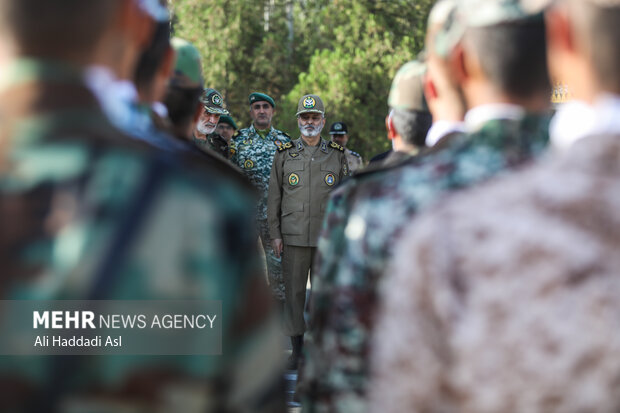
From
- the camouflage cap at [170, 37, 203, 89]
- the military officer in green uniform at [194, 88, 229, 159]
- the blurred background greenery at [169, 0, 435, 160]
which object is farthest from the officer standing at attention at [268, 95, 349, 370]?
the blurred background greenery at [169, 0, 435, 160]

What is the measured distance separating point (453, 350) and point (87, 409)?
60 centimetres

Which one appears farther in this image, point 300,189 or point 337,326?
point 300,189

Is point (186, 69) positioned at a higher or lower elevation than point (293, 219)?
lower

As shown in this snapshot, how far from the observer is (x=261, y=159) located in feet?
23.9

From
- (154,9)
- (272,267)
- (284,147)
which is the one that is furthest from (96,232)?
(272,267)

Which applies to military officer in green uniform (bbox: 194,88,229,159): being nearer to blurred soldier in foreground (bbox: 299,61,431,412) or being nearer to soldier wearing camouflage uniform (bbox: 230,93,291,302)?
soldier wearing camouflage uniform (bbox: 230,93,291,302)

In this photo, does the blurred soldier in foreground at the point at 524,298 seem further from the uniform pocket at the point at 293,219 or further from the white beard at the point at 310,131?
the white beard at the point at 310,131

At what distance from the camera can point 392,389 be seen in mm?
1411

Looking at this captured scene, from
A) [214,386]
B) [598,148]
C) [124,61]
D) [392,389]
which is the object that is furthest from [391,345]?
[124,61]

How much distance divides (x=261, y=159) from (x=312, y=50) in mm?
16119

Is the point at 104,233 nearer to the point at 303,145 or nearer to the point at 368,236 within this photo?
the point at 368,236

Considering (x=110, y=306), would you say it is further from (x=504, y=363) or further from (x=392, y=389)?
(x=504, y=363)

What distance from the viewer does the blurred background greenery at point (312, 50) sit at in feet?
64.3

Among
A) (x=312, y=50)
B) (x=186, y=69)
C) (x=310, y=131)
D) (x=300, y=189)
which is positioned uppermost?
(x=312, y=50)
